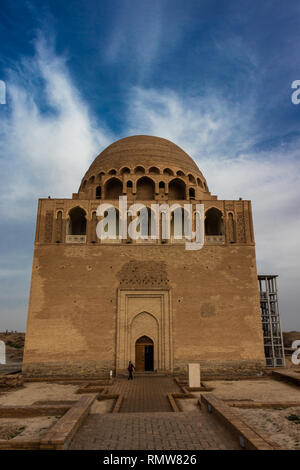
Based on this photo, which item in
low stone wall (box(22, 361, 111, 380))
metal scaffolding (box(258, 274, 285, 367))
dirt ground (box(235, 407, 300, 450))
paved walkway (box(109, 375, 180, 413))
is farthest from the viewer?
metal scaffolding (box(258, 274, 285, 367))

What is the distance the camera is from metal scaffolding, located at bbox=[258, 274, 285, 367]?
19.5m

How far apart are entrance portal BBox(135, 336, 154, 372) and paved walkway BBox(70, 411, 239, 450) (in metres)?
8.25

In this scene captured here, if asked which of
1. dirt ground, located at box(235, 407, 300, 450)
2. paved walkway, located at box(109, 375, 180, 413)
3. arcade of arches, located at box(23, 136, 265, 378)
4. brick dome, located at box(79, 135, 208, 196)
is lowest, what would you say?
paved walkway, located at box(109, 375, 180, 413)

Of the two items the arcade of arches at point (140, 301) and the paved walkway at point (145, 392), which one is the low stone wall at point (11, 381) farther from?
the paved walkway at point (145, 392)

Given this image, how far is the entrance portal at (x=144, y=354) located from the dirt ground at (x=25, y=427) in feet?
27.7

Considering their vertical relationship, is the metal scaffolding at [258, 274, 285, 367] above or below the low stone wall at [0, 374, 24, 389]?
above

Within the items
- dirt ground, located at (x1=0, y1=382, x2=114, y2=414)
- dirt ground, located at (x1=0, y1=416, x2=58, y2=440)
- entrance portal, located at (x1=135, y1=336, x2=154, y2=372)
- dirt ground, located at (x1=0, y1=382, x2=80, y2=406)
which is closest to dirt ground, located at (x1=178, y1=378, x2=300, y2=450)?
dirt ground, located at (x1=0, y1=382, x2=114, y2=414)

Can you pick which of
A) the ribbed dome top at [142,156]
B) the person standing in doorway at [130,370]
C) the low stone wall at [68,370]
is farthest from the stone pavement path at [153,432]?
the ribbed dome top at [142,156]

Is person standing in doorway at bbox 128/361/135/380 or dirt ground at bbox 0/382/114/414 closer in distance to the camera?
dirt ground at bbox 0/382/114/414

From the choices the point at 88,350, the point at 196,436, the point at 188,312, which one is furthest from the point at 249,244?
the point at 196,436

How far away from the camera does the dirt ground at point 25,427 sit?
22.6 feet

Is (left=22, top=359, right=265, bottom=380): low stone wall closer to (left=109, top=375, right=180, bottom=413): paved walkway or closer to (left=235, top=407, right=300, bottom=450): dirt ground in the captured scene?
(left=109, top=375, right=180, bottom=413): paved walkway

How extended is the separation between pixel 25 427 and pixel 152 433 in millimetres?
2966
